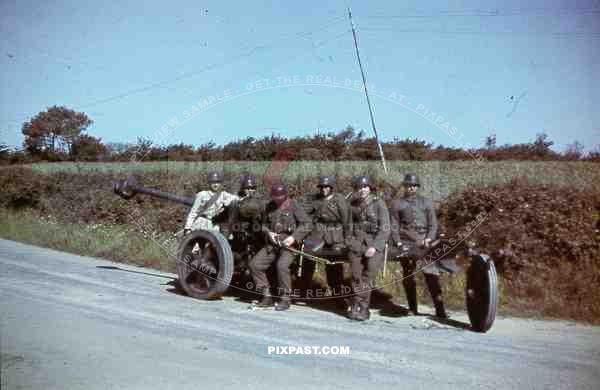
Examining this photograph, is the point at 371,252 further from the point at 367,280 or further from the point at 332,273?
the point at 332,273

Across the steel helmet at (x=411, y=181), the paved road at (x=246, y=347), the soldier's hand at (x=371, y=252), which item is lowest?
the paved road at (x=246, y=347)

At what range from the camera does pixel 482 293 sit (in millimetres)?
6016

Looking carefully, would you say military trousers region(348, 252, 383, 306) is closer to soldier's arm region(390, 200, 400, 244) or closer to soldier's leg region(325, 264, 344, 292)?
soldier's arm region(390, 200, 400, 244)

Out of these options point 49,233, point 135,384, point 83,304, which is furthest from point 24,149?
point 135,384

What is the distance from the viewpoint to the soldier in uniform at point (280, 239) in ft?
23.5

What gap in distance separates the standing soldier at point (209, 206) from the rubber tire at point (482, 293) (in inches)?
150

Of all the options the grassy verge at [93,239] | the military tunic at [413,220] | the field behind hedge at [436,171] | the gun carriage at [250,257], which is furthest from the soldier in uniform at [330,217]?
the grassy verge at [93,239]

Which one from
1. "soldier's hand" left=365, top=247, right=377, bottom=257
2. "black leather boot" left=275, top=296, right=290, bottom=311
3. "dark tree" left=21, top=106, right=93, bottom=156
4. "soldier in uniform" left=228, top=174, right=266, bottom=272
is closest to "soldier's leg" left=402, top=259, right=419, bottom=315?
"soldier's hand" left=365, top=247, right=377, bottom=257

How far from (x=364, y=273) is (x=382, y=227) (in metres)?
0.65

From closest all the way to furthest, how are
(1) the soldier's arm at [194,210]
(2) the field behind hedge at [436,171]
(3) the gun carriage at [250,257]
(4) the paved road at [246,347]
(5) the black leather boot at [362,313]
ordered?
(4) the paved road at [246,347] < (3) the gun carriage at [250,257] < (5) the black leather boot at [362,313] < (2) the field behind hedge at [436,171] < (1) the soldier's arm at [194,210]

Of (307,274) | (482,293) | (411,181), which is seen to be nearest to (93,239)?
(307,274)

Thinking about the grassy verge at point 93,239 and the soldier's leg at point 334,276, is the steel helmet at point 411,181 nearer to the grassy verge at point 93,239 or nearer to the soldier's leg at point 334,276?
the soldier's leg at point 334,276

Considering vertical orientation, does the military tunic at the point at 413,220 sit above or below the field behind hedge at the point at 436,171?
below

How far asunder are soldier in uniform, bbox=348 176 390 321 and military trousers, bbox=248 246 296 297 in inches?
36.6
